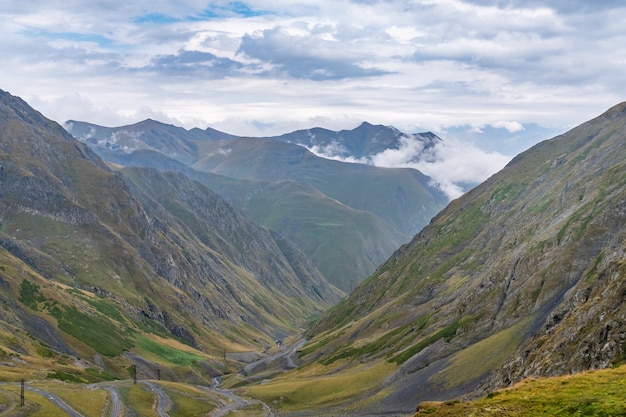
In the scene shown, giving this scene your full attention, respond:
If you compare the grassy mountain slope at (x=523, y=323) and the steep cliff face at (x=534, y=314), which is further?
the grassy mountain slope at (x=523, y=323)

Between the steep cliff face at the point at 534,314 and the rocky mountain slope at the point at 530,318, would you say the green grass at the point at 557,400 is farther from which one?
the rocky mountain slope at the point at 530,318

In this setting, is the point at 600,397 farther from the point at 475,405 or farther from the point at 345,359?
the point at 345,359

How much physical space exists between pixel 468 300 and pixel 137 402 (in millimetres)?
88329

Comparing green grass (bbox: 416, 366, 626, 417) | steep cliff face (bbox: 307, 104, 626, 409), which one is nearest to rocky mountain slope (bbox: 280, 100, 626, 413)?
steep cliff face (bbox: 307, 104, 626, 409)

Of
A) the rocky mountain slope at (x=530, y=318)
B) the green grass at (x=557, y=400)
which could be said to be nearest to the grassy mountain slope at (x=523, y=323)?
the rocky mountain slope at (x=530, y=318)

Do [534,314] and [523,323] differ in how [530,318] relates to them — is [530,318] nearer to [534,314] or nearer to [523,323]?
[523,323]

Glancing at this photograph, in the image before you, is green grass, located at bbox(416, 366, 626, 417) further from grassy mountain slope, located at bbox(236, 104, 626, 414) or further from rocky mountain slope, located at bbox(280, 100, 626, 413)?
rocky mountain slope, located at bbox(280, 100, 626, 413)

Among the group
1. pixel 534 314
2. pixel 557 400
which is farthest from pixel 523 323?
pixel 557 400

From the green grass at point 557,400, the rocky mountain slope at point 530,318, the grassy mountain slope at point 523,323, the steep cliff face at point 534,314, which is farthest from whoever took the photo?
the grassy mountain slope at point 523,323

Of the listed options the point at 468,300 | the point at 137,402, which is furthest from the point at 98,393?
the point at 468,300

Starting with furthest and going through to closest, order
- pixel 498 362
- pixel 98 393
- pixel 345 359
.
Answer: pixel 345 359 → pixel 98 393 → pixel 498 362

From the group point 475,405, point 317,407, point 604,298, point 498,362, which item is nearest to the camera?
point 475,405

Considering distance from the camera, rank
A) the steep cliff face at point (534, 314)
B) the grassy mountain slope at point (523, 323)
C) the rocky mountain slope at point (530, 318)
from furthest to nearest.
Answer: the grassy mountain slope at point (523, 323) < the rocky mountain slope at point (530, 318) < the steep cliff face at point (534, 314)

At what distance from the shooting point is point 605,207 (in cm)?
15362
